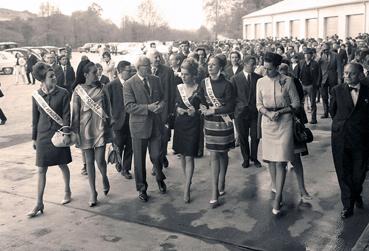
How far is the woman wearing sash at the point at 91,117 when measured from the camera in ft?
19.8

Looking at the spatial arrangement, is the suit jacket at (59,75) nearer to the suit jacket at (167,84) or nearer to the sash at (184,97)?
the suit jacket at (167,84)

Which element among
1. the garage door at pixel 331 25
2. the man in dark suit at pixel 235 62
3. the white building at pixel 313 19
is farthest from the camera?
the garage door at pixel 331 25

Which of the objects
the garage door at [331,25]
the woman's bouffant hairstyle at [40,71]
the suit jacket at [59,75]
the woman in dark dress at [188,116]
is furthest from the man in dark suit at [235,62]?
the garage door at [331,25]

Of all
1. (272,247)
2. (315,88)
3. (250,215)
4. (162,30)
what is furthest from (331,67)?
(162,30)

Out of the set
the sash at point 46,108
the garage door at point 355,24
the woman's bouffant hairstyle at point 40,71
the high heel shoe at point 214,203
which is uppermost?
the garage door at point 355,24

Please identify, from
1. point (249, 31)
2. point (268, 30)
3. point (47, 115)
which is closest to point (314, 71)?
point (47, 115)

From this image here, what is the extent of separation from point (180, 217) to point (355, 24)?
37066 mm

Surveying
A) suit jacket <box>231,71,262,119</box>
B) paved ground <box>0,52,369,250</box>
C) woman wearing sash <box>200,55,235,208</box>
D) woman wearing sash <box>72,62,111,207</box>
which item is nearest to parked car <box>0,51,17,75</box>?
paved ground <box>0,52,369,250</box>

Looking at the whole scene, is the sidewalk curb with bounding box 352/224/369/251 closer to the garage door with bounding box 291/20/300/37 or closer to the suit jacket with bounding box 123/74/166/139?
the suit jacket with bounding box 123/74/166/139

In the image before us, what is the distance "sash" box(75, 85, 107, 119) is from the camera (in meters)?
6.01

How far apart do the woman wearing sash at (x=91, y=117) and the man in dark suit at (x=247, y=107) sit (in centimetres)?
243

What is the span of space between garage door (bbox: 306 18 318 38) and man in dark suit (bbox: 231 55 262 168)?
124 feet

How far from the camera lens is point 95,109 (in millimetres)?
6055

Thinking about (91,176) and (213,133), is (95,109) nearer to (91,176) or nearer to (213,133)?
(91,176)
